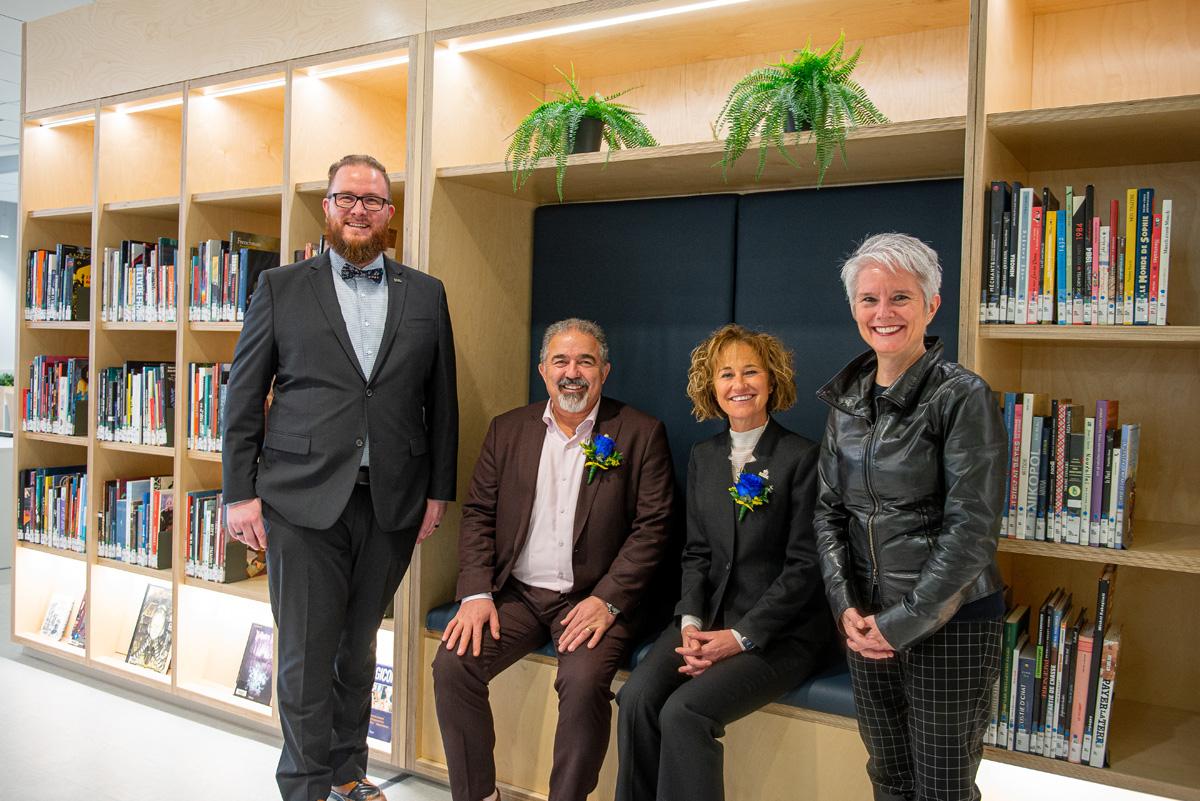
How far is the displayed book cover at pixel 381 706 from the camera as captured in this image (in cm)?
325

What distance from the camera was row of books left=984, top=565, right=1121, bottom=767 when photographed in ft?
7.20

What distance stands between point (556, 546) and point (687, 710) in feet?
2.41

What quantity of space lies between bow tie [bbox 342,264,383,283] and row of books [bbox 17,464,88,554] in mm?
2140

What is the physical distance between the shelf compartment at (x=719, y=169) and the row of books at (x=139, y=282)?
1.46 m

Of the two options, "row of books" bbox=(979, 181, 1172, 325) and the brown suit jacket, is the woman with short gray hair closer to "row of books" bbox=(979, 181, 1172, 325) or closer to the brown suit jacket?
"row of books" bbox=(979, 181, 1172, 325)

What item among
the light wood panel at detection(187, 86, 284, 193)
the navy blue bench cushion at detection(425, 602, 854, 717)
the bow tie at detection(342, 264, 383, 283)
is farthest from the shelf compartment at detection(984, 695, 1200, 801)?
the light wood panel at detection(187, 86, 284, 193)

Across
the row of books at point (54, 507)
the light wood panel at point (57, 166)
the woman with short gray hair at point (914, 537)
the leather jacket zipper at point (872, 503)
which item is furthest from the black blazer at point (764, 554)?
the light wood panel at point (57, 166)

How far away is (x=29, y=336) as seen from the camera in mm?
4277

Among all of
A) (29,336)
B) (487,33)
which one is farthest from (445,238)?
(29,336)

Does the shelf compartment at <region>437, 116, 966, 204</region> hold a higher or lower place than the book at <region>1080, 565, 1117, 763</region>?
higher

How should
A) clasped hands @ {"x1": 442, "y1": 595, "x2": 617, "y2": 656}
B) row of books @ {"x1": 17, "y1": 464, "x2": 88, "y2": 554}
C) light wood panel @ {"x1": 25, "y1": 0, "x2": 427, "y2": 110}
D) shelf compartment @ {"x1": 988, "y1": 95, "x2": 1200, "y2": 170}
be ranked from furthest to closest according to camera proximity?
row of books @ {"x1": 17, "y1": 464, "x2": 88, "y2": 554}, light wood panel @ {"x1": 25, "y1": 0, "x2": 427, "y2": 110}, clasped hands @ {"x1": 442, "y1": 595, "x2": 617, "y2": 656}, shelf compartment @ {"x1": 988, "y1": 95, "x2": 1200, "y2": 170}

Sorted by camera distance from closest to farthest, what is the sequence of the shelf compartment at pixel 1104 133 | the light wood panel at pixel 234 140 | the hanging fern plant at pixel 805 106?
the shelf compartment at pixel 1104 133, the hanging fern plant at pixel 805 106, the light wood panel at pixel 234 140

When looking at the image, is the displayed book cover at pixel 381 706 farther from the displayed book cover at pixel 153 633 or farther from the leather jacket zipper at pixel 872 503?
the leather jacket zipper at pixel 872 503

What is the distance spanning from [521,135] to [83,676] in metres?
3.09
